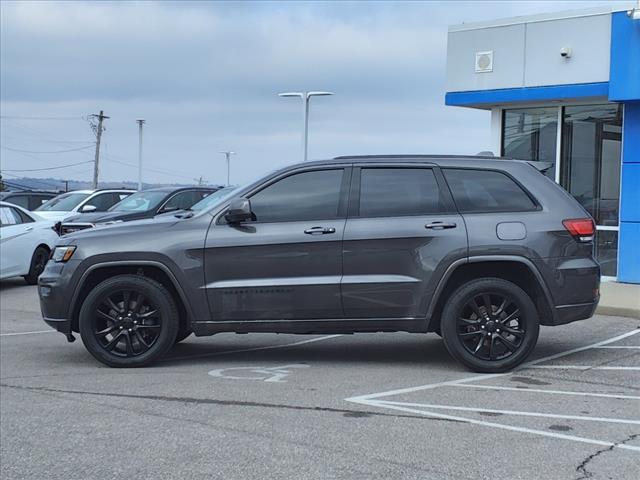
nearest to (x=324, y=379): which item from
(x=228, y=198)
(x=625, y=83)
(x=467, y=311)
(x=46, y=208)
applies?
(x=467, y=311)

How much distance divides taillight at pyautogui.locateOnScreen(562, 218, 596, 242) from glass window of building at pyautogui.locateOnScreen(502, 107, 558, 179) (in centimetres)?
770

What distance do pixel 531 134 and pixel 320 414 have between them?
1086cm

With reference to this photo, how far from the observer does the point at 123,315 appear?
24.9ft

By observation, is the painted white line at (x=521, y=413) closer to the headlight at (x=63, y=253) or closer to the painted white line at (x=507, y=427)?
the painted white line at (x=507, y=427)

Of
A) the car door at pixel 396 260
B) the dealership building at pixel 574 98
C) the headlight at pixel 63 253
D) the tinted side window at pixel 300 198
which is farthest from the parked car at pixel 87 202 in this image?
the car door at pixel 396 260

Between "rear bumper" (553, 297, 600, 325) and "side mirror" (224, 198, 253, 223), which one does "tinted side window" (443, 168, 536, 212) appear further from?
"side mirror" (224, 198, 253, 223)

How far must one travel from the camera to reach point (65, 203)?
2036cm

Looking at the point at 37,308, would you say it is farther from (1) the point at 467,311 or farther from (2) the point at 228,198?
(1) the point at 467,311

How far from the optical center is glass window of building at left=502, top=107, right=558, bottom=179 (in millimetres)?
15156

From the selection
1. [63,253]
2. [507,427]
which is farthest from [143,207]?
[507,427]

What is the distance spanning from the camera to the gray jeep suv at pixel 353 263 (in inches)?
287

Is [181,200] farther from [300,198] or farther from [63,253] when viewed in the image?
[300,198]

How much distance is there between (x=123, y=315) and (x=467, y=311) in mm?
3173

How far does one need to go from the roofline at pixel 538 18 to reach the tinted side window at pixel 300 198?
7931mm
